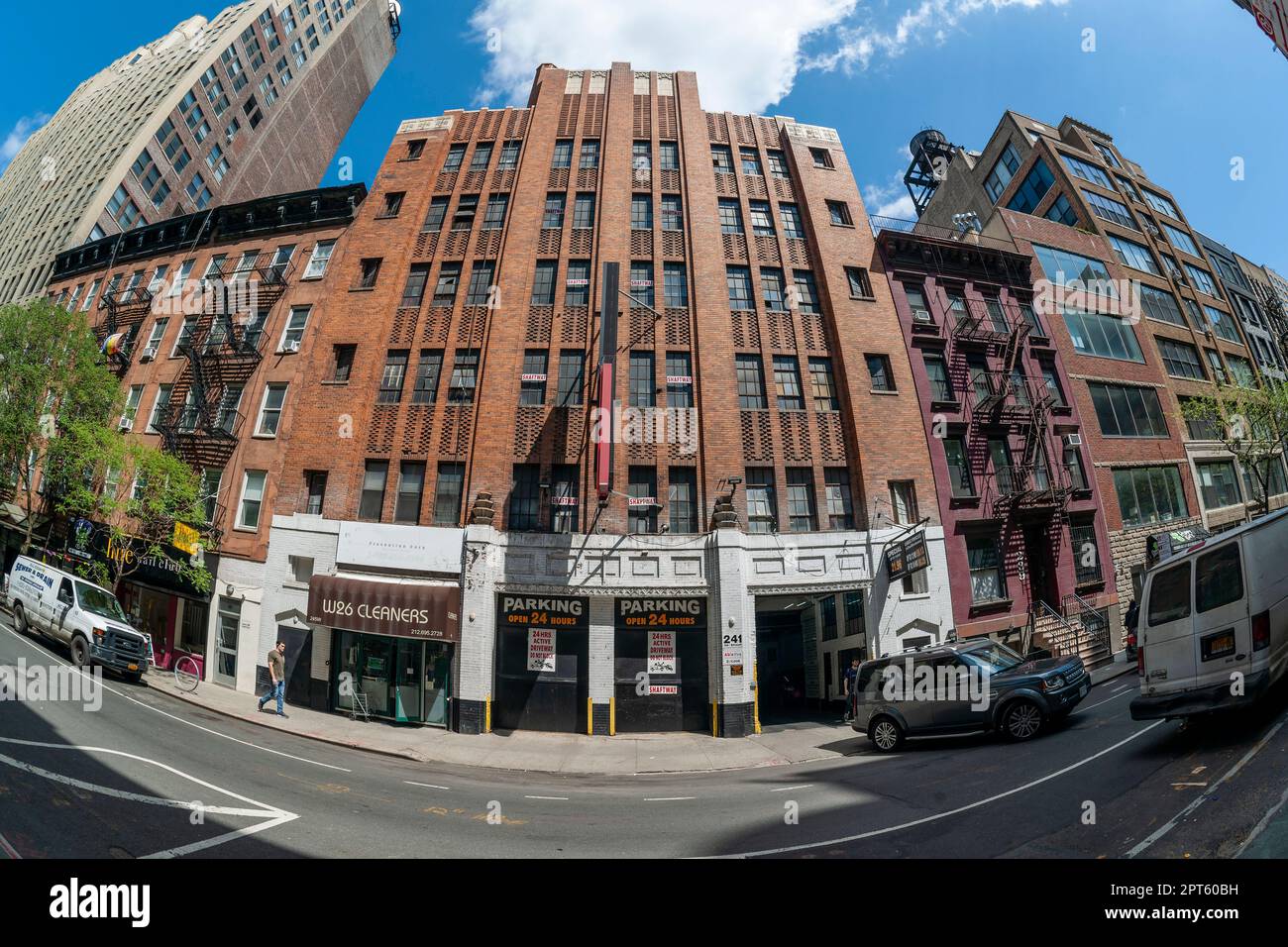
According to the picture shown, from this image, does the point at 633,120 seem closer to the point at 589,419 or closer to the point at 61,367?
the point at 589,419

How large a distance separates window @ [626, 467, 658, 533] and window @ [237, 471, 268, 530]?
45.9 feet

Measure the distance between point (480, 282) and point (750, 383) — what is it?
12073 mm

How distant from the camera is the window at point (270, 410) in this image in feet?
69.1

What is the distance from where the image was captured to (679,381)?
66.2 ft

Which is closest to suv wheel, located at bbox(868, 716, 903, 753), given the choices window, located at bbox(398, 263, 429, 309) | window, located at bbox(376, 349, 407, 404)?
window, located at bbox(376, 349, 407, 404)

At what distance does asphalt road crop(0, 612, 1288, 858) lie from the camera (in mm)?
5871

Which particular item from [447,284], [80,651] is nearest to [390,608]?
[80,651]

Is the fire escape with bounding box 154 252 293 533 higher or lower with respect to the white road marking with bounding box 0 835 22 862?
higher

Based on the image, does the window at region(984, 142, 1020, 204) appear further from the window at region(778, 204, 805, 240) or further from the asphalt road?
the asphalt road

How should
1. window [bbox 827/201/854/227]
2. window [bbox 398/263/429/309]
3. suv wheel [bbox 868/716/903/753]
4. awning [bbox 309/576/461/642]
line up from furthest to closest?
window [bbox 827/201/854/227], window [bbox 398/263/429/309], awning [bbox 309/576/461/642], suv wheel [bbox 868/716/903/753]

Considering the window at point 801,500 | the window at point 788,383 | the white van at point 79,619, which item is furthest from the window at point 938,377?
the white van at point 79,619

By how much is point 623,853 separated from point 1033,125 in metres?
44.8

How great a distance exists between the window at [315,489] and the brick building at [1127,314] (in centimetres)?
3128
